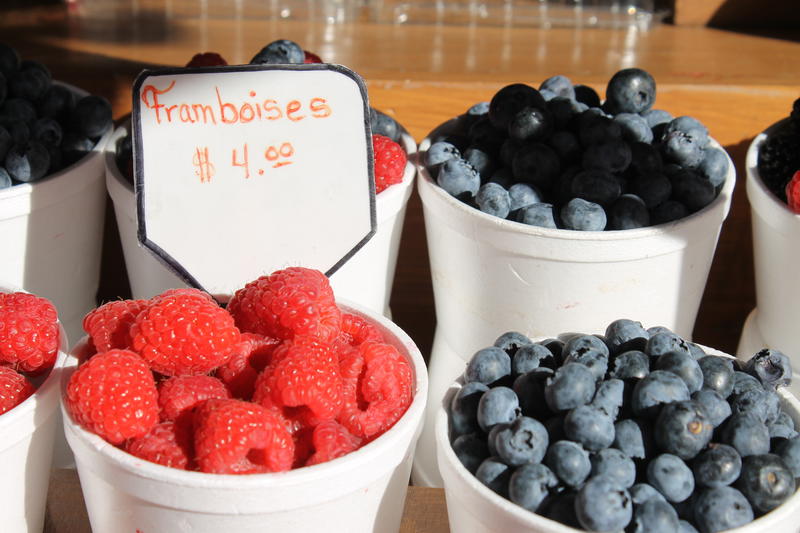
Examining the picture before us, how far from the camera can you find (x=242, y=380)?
0.93 metres

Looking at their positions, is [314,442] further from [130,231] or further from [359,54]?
[359,54]

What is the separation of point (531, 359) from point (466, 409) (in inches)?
3.5

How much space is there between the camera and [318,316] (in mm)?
943

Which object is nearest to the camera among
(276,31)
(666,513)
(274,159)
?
(666,513)

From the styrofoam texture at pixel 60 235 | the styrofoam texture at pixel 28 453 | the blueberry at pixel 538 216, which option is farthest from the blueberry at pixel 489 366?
the styrofoam texture at pixel 60 235

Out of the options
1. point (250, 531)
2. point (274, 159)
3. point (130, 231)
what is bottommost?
point (250, 531)

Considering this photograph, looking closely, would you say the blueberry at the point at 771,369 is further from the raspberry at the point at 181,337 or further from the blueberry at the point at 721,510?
the raspberry at the point at 181,337

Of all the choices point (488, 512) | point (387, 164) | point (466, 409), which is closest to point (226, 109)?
point (387, 164)

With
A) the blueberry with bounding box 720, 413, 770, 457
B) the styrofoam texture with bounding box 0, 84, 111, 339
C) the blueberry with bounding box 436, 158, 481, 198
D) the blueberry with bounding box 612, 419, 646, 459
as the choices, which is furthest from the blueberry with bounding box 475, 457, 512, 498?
the styrofoam texture with bounding box 0, 84, 111, 339

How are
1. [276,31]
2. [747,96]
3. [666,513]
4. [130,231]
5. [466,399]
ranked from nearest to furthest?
[666,513] → [466,399] → [130,231] → [747,96] → [276,31]

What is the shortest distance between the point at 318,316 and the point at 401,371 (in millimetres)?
104

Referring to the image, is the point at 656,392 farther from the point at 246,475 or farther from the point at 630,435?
the point at 246,475

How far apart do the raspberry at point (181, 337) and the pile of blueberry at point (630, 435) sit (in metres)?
0.25

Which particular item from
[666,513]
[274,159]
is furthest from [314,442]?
[274,159]
